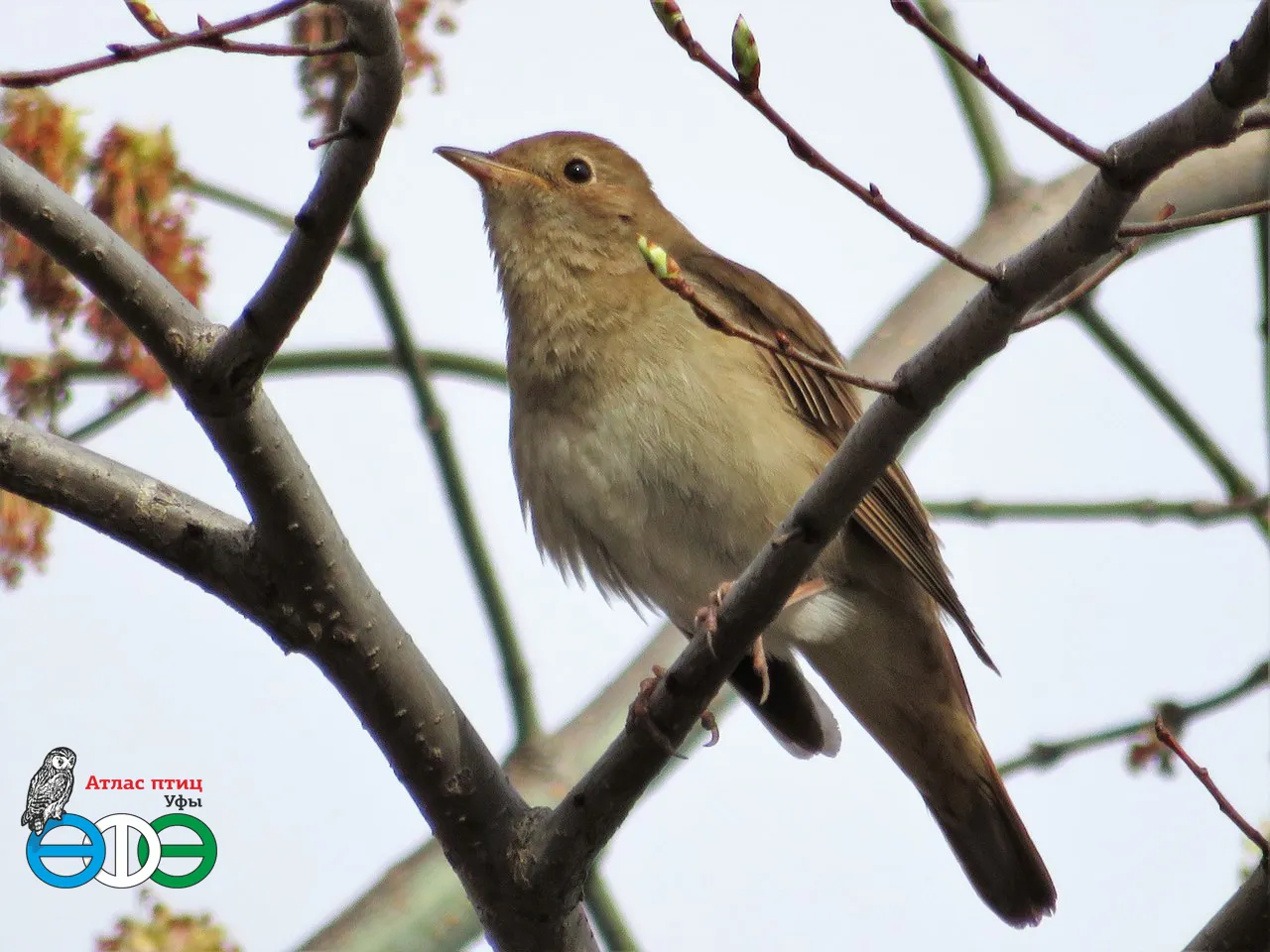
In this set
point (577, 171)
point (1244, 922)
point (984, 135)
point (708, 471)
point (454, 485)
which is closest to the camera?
point (1244, 922)

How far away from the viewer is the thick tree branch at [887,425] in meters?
2.45

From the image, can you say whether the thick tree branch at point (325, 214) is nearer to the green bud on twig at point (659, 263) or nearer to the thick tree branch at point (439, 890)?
the green bud on twig at point (659, 263)

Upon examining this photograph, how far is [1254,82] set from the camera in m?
2.38

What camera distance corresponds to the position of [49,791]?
474 centimetres

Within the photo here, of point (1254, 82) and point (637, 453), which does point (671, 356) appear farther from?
point (1254, 82)

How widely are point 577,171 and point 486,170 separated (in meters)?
0.38

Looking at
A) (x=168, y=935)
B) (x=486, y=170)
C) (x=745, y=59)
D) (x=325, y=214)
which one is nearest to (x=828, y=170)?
(x=745, y=59)

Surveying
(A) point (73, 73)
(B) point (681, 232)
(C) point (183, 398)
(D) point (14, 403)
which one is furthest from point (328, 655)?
(B) point (681, 232)

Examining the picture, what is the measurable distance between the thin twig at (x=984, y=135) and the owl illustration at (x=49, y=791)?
451 centimetres

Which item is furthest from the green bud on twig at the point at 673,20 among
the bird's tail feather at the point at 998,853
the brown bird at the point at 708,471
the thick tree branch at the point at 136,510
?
the bird's tail feather at the point at 998,853

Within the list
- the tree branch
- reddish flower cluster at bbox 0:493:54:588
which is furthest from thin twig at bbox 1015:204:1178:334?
the tree branch

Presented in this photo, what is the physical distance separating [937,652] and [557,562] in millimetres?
1428

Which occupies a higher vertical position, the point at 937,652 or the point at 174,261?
the point at 174,261

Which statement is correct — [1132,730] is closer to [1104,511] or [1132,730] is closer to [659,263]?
[1104,511]
